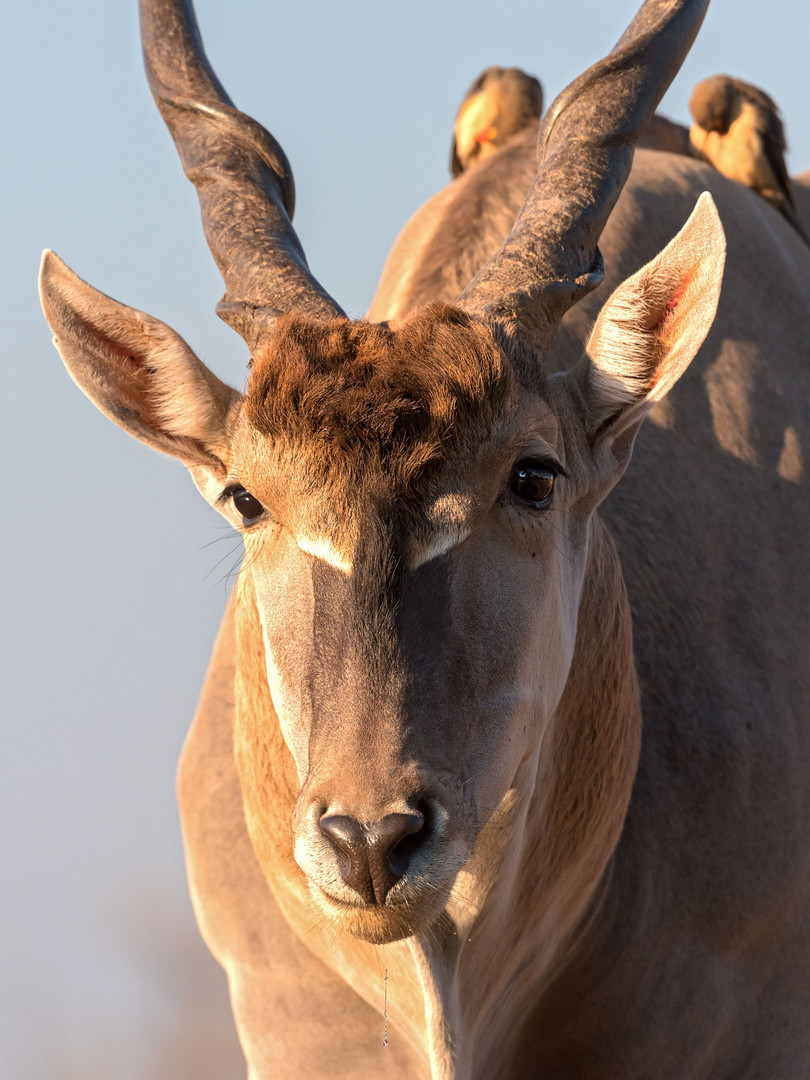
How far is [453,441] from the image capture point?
3.17 meters

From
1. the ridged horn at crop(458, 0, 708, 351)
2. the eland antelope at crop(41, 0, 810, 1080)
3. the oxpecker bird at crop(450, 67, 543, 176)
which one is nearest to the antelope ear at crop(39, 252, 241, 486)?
the eland antelope at crop(41, 0, 810, 1080)

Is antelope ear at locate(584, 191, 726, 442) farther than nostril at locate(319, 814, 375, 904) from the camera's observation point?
Yes

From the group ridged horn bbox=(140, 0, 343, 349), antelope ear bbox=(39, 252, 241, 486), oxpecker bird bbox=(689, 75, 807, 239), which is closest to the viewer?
antelope ear bbox=(39, 252, 241, 486)

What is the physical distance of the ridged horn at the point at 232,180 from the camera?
3.83 meters

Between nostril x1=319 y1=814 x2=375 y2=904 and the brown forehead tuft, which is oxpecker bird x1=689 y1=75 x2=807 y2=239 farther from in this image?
nostril x1=319 y1=814 x2=375 y2=904

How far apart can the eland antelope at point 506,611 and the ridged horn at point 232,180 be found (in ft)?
0.04

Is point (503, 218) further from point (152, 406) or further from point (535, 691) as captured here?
point (535, 691)

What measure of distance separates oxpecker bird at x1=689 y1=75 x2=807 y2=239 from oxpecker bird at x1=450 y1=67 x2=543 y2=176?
2.17 feet

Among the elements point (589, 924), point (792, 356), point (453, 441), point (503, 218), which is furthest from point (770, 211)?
point (453, 441)

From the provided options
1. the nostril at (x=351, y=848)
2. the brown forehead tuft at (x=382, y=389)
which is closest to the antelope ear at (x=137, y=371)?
the brown forehead tuft at (x=382, y=389)

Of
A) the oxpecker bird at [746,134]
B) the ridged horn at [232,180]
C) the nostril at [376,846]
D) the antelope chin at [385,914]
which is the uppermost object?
the ridged horn at [232,180]

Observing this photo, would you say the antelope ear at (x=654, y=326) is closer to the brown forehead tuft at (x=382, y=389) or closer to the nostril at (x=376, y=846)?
the brown forehead tuft at (x=382, y=389)

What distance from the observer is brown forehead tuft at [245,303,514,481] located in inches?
122

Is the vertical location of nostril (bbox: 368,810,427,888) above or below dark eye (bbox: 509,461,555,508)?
below
